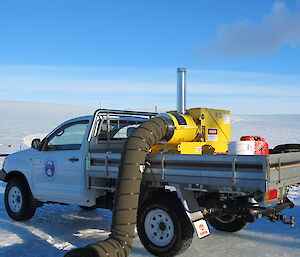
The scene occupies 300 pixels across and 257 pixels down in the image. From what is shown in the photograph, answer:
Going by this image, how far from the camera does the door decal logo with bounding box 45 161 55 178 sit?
682 centimetres

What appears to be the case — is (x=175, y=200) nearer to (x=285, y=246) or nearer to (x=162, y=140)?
(x=162, y=140)

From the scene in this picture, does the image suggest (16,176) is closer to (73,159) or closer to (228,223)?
(73,159)

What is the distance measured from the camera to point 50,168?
6.86 meters

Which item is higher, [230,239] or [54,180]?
[54,180]

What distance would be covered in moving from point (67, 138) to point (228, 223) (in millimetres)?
2972

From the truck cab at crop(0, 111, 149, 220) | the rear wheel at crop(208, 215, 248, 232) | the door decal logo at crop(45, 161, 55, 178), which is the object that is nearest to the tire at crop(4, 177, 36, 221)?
the truck cab at crop(0, 111, 149, 220)

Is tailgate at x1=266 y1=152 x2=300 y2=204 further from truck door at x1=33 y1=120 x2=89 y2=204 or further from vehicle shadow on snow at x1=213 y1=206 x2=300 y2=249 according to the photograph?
truck door at x1=33 y1=120 x2=89 y2=204

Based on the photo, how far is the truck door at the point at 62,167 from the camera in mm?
6363

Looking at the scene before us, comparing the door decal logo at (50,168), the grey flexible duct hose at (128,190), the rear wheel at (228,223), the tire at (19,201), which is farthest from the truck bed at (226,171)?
the tire at (19,201)

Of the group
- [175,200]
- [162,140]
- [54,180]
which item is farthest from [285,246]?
[54,180]

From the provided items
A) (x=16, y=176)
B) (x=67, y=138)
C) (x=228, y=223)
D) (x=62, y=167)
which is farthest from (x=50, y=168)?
(x=228, y=223)

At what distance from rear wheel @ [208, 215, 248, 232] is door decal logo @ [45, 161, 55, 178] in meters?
2.81

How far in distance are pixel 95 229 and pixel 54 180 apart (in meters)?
1.07

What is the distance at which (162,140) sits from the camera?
583 centimetres
